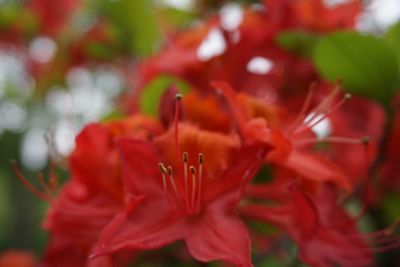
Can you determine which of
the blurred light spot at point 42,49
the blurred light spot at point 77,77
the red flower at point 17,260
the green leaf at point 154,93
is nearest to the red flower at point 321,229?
the green leaf at point 154,93

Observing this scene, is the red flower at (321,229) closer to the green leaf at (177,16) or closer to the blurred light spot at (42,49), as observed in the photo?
the green leaf at (177,16)

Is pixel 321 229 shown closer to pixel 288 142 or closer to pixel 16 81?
pixel 288 142

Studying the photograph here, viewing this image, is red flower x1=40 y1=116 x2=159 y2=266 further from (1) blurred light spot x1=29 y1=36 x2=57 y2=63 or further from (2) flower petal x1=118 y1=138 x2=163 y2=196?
(1) blurred light spot x1=29 y1=36 x2=57 y2=63

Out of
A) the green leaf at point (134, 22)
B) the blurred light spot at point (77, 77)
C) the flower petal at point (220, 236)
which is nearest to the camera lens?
the flower petal at point (220, 236)

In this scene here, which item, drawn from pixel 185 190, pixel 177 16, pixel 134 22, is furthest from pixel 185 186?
pixel 177 16

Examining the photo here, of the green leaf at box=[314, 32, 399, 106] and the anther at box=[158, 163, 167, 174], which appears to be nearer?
the anther at box=[158, 163, 167, 174]

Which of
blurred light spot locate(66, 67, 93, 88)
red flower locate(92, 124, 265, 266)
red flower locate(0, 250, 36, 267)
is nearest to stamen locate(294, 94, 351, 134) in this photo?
red flower locate(92, 124, 265, 266)

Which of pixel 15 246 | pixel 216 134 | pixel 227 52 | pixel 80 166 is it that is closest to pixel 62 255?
pixel 80 166
